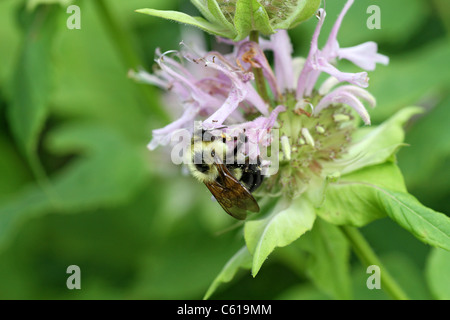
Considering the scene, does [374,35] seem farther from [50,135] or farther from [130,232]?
[50,135]

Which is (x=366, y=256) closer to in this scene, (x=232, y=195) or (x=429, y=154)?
(x=232, y=195)

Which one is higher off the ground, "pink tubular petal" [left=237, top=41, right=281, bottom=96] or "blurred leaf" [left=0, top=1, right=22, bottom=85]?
"blurred leaf" [left=0, top=1, right=22, bottom=85]

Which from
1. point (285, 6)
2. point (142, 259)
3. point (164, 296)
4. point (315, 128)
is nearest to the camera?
point (285, 6)

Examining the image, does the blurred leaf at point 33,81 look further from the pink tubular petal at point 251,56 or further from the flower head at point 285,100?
the pink tubular petal at point 251,56

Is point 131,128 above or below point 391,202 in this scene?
above

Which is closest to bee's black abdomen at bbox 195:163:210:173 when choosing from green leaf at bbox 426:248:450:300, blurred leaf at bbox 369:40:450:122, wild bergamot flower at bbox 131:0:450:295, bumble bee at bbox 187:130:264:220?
bumble bee at bbox 187:130:264:220

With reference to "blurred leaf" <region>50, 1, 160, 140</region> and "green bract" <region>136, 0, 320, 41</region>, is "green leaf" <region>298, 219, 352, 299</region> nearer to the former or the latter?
"green bract" <region>136, 0, 320, 41</region>
